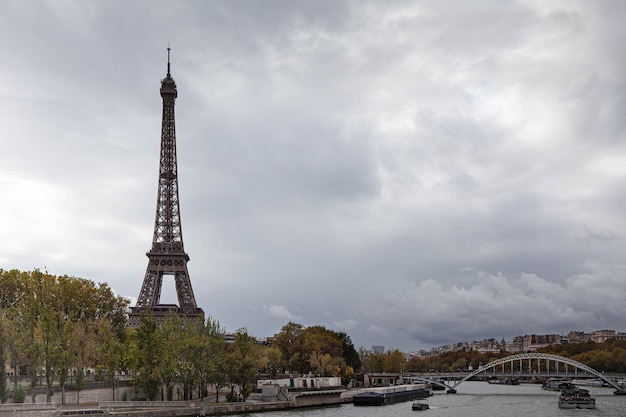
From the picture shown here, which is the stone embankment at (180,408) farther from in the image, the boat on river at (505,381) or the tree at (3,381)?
the boat on river at (505,381)

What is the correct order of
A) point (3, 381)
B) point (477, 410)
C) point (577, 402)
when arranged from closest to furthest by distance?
point (3, 381) < point (477, 410) < point (577, 402)

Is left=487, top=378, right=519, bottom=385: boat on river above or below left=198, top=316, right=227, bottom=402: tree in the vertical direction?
below

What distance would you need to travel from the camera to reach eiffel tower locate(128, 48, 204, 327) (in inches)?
3917

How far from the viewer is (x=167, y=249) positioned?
104062 millimetres

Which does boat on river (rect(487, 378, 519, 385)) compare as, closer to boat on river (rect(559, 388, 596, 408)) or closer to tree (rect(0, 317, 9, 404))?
boat on river (rect(559, 388, 596, 408))

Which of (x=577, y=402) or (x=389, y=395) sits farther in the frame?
(x=389, y=395)

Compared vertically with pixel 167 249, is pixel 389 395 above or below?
below

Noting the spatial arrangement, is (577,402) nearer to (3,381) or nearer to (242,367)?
(242,367)

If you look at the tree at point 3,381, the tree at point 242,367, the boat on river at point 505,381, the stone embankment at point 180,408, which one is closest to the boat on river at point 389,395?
the stone embankment at point 180,408

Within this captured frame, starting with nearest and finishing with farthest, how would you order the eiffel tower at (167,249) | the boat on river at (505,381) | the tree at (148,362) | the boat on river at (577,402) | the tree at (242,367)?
the tree at (148,362) → the tree at (242,367) → the boat on river at (577,402) → the eiffel tower at (167,249) → the boat on river at (505,381)

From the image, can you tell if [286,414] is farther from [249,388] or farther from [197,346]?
[197,346]

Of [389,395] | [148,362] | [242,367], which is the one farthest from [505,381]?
[148,362]

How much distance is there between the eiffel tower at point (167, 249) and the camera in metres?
99.5

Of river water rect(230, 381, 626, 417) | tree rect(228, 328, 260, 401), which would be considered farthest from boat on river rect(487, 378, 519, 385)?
tree rect(228, 328, 260, 401)
